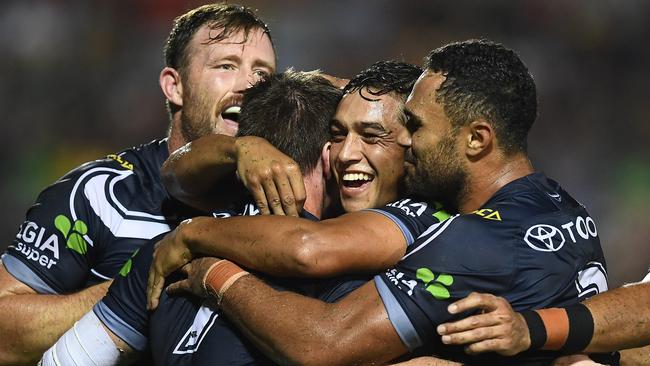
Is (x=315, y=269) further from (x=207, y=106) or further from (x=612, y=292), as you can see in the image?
(x=207, y=106)

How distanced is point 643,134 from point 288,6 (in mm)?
3866

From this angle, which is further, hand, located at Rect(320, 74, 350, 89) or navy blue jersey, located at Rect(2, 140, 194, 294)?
navy blue jersey, located at Rect(2, 140, 194, 294)

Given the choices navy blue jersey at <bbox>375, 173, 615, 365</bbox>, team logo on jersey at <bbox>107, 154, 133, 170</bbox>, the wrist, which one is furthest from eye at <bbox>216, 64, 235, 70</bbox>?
navy blue jersey at <bbox>375, 173, 615, 365</bbox>

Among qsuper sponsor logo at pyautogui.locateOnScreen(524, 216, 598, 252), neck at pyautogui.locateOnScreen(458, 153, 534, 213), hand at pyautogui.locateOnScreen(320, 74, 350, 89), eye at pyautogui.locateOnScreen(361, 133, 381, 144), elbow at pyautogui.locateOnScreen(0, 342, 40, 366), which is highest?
hand at pyautogui.locateOnScreen(320, 74, 350, 89)

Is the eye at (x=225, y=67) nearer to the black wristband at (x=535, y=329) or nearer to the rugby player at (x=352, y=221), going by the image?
the rugby player at (x=352, y=221)

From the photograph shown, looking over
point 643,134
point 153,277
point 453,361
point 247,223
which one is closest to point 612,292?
point 453,361

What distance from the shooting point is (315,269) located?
2963mm

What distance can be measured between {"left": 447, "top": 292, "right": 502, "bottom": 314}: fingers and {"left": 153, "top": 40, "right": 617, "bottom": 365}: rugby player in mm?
133

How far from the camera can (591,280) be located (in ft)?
11.1

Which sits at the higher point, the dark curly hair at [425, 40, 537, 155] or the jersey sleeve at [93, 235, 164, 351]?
the dark curly hair at [425, 40, 537, 155]

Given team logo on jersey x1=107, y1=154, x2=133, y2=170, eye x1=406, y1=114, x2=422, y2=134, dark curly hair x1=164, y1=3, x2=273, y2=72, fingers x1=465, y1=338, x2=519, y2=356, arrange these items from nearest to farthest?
fingers x1=465, y1=338, x2=519, y2=356, eye x1=406, y1=114, x2=422, y2=134, team logo on jersey x1=107, y1=154, x2=133, y2=170, dark curly hair x1=164, y1=3, x2=273, y2=72

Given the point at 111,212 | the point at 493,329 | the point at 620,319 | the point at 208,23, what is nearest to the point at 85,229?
the point at 111,212

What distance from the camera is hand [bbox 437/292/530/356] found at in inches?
113

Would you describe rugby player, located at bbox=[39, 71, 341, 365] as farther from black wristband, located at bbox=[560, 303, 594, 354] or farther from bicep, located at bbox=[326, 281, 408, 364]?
black wristband, located at bbox=[560, 303, 594, 354]
